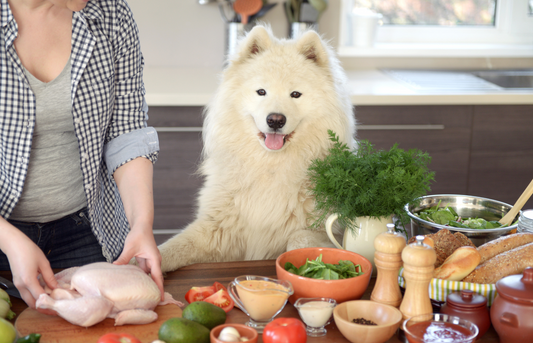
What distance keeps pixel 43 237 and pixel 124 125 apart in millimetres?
340

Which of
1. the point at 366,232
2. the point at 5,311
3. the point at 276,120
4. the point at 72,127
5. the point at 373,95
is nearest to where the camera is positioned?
the point at 5,311

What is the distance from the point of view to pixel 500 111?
2359 mm

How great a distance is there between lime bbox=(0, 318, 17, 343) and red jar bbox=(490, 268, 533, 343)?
732mm

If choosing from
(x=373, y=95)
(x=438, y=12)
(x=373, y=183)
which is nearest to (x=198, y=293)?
(x=373, y=183)

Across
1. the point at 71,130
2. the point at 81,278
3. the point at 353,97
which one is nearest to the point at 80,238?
the point at 71,130

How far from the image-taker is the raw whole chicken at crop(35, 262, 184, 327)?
78 cm

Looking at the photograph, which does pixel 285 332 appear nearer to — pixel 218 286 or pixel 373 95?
pixel 218 286

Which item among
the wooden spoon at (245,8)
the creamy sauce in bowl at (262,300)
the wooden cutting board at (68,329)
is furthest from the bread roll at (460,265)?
the wooden spoon at (245,8)

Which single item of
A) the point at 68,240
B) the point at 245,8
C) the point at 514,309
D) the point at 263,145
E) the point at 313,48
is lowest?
the point at 68,240

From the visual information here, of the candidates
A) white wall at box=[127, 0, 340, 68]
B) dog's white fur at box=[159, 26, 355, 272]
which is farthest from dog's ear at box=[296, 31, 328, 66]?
white wall at box=[127, 0, 340, 68]

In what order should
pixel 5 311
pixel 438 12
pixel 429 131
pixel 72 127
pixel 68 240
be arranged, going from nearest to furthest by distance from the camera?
pixel 5 311
pixel 72 127
pixel 68 240
pixel 429 131
pixel 438 12

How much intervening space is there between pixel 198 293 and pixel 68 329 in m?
0.23

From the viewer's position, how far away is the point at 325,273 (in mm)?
883

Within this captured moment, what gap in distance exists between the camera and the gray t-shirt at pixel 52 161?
1.08 m
